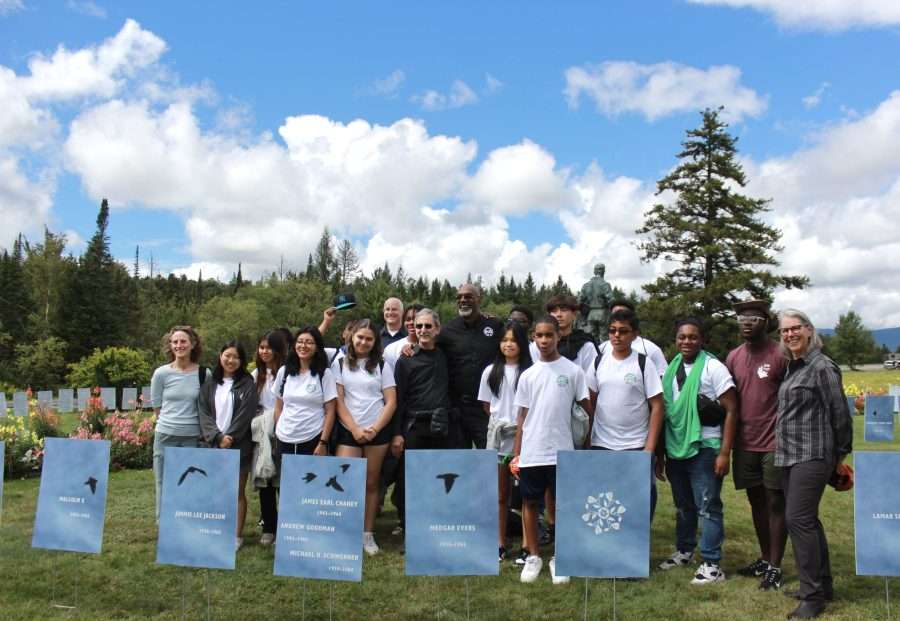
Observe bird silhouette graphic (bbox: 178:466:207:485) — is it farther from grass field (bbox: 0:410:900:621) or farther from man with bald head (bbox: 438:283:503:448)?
man with bald head (bbox: 438:283:503:448)

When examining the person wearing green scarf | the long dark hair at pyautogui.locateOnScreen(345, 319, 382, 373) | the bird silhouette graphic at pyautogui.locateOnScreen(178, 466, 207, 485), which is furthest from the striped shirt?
the bird silhouette graphic at pyautogui.locateOnScreen(178, 466, 207, 485)

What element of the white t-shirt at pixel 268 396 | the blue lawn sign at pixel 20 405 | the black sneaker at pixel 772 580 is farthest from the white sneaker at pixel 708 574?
the blue lawn sign at pixel 20 405

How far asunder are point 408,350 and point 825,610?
3378mm

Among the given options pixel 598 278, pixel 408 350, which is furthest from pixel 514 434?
pixel 598 278

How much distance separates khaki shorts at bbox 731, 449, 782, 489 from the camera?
4.61m

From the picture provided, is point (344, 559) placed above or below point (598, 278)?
below

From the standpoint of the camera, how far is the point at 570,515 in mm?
3828

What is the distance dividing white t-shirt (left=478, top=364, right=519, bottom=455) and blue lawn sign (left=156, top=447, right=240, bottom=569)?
6.52 feet

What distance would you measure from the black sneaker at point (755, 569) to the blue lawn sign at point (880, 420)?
11.6m

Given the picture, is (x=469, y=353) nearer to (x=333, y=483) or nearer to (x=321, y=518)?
(x=333, y=483)

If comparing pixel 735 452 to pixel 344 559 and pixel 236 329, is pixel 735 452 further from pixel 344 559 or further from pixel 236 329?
pixel 236 329

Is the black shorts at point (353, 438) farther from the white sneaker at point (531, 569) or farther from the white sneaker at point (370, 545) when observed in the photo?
the white sneaker at point (531, 569)

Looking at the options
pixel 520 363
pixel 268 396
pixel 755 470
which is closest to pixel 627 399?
pixel 520 363

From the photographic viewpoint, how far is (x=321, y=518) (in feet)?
12.7
